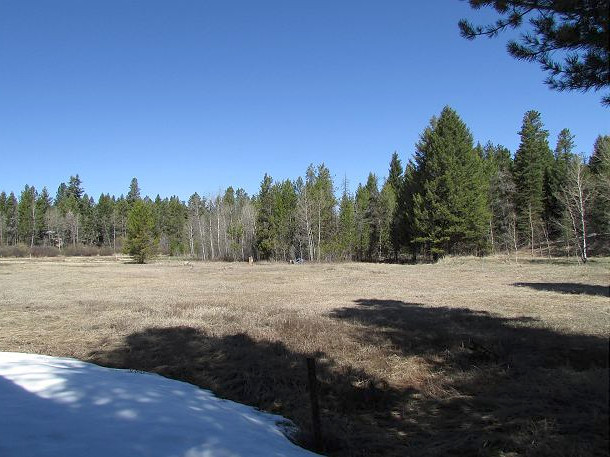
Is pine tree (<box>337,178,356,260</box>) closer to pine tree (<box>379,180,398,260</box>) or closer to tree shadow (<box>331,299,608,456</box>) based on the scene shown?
pine tree (<box>379,180,398,260</box>)

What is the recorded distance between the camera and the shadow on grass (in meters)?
4.80

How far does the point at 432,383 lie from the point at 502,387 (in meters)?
1.15

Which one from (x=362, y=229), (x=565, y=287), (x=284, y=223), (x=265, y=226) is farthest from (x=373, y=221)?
(x=565, y=287)

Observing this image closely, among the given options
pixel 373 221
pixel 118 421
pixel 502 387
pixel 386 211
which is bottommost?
pixel 502 387

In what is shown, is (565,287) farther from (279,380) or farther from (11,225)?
(11,225)

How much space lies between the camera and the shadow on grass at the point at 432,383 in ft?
15.8

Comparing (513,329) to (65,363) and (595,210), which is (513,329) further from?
(595,210)

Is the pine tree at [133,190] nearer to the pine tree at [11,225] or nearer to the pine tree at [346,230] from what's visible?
the pine tree at [11,225]

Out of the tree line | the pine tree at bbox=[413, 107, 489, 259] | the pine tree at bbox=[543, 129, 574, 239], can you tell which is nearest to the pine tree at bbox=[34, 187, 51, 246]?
the tree line

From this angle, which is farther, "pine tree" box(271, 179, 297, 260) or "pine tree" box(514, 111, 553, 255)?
"pine tree" box(271, 179, 297, 260)

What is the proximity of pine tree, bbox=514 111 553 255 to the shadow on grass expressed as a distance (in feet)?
170

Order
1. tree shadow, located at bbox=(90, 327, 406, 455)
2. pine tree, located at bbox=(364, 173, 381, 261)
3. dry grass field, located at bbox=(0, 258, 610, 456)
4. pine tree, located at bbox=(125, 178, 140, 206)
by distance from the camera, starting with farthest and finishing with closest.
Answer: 1. pine tree, located at bbox=(125, 178, 140, 206)
2. pine tree, located at bbox=(364, 173, 381, 261)
3. tree shadow, located at bbox=(90, 327, 406, 455)
4. dry grass field, located at bbox=(0, 258, 610, 456)

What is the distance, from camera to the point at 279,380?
25.9ft

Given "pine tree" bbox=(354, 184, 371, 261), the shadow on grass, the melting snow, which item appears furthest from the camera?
"pine tree" bbox=(354, 184, 371, 261)
